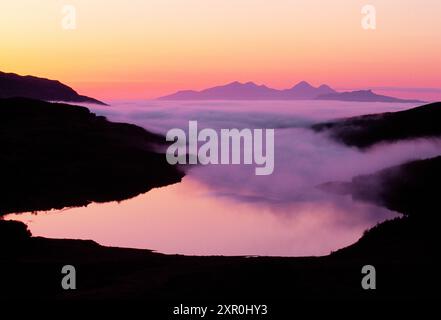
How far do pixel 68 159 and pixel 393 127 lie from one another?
60.1 meters

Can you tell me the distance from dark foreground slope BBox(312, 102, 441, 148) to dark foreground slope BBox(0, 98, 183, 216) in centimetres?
4084

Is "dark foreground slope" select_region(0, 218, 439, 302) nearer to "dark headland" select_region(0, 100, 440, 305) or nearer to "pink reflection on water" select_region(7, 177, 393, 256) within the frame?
"dark headland" select_region(0, 100, 440, 305)

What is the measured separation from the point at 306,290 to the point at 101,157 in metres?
68.9

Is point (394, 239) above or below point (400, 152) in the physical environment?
below

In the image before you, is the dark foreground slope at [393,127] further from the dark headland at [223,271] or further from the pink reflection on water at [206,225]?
the dark headland at [223,271]

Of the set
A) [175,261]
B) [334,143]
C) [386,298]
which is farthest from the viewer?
[334,143]

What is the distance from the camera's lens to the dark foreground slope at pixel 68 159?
2318 inches

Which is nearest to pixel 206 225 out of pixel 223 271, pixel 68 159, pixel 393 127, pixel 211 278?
pixel 223 271

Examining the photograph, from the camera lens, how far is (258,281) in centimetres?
1938

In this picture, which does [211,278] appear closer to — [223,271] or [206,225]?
[223,271]

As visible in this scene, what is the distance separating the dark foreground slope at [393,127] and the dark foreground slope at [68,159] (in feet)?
Answer: 134

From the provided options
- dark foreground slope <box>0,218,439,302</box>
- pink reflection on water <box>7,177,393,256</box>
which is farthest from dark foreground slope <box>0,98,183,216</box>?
dark foreground slope <box>0,218,439,302</box>
